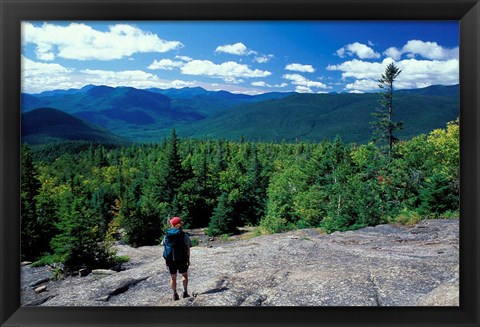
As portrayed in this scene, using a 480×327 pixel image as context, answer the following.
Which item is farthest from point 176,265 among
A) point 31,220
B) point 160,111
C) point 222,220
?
point 160,111

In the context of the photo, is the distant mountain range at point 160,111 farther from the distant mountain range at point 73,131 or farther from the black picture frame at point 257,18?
the black picture frame at point 257,18

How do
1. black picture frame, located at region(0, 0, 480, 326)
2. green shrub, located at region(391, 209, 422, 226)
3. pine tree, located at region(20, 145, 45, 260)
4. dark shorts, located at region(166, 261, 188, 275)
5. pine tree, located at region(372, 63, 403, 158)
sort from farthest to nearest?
1. pine tree, located at region(372, 63, 403, 158)
2. green shrub, located at region(391, 209, 422, 226)
3. pine tree, located at region(20, 145, 45, 260)
4. dark shorts, located at region(166, 261, 188, 275)
5. black picture frame, located at region(0, 0, 480, 326)

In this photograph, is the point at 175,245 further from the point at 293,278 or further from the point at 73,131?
the point at 73,131

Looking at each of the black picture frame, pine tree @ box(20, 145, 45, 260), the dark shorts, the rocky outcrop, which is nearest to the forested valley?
pine tree @ box(20, 145, 45, 260)

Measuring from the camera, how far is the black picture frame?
15.2 feet

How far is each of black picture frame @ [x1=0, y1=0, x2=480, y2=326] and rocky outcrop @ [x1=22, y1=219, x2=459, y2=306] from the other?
0.57 m

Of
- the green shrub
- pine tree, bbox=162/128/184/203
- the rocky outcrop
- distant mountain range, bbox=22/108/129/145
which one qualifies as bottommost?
the rocky outcrop

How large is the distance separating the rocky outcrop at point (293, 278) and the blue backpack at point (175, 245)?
69 centimetres

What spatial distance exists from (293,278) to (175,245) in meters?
2.21

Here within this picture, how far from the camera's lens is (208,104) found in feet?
50.1

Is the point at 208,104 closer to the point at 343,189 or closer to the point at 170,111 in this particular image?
the point at 170,111

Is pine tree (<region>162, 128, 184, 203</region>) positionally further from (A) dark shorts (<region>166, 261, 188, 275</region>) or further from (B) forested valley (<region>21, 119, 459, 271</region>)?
(A) dark shorts (<region>166, 261, 188, 275</region>)

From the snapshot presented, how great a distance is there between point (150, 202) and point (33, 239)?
317cm
